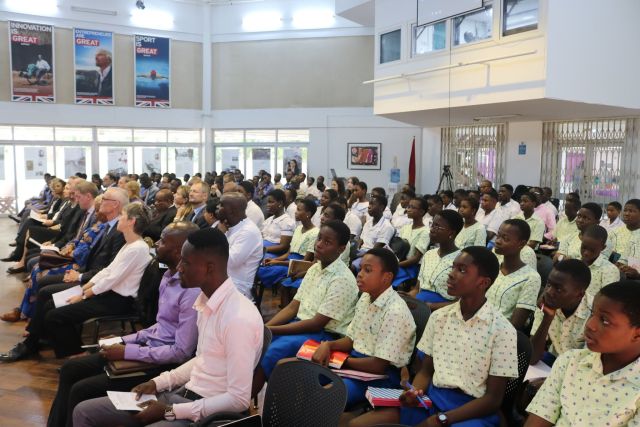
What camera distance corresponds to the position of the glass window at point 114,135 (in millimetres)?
15594

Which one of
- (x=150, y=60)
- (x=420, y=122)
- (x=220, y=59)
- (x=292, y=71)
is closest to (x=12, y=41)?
(x=150, y=60)

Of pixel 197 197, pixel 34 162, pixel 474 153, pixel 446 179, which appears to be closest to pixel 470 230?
pixel 197 197

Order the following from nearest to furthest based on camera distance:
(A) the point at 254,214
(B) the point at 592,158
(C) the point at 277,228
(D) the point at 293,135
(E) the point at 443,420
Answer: (E) the point at 443,420 → (A) the point at 254,214 → (C) the point at 277,228 → (B) the point at 592,158 → (D) the point at 293,135

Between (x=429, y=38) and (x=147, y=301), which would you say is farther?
(x=429, y=38)

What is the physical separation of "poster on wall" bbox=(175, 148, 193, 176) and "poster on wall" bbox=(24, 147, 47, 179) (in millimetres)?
3649

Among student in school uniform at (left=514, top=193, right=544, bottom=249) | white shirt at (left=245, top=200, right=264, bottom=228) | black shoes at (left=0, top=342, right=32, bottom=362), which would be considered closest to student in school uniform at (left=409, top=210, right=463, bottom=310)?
white shirt at (left=245, top=200, right=264, bottom=228)

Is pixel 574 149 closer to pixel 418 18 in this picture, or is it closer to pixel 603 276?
pixel 418 18

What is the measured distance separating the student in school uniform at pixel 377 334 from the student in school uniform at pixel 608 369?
34.2 inches

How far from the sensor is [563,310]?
2828 millimetres

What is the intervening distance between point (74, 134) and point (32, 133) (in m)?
1.05

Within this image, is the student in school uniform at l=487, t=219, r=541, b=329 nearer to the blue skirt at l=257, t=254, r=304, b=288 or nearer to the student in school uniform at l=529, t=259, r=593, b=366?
the student in school uniform at l=529, t=259, r=593, b=366

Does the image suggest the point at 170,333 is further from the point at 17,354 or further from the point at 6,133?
the point at 6,133

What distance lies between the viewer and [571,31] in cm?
782

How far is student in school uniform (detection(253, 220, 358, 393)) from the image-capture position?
3.19 m
